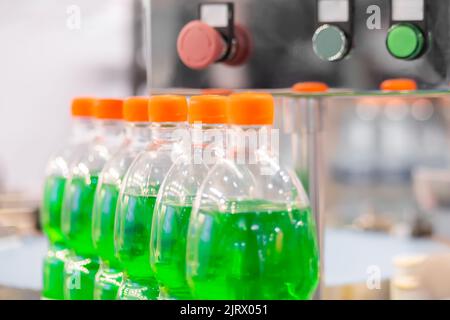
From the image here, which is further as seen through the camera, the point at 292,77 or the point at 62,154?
the point at 62,154

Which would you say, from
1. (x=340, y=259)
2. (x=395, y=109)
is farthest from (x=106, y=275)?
(x=395, y=109)

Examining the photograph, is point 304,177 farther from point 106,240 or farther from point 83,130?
point 83,130

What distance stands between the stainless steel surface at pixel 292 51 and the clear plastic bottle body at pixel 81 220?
0.59 feet

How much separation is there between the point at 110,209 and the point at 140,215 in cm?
11

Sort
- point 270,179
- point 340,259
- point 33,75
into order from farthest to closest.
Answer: point 33,75
point 340,259
point 270,179

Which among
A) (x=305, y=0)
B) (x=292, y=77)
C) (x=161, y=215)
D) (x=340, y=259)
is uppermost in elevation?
(x=305, y=0)

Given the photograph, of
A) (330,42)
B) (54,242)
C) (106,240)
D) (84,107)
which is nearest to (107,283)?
(106,240)

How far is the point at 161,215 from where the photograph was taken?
1.05 m

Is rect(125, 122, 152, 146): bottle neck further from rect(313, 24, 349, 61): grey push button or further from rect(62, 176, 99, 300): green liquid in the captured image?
rect(313, 24, 349, 61): grey push button

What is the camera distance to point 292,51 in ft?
4.02

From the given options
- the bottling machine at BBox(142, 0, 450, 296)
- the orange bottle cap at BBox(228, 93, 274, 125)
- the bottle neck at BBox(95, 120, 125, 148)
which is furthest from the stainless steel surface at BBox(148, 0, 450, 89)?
the orange bottle cap at BBox(228, 93, 274, 125)

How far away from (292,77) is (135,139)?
0.27m

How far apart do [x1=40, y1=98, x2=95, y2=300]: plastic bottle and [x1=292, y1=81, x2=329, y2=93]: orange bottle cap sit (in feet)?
1.35
